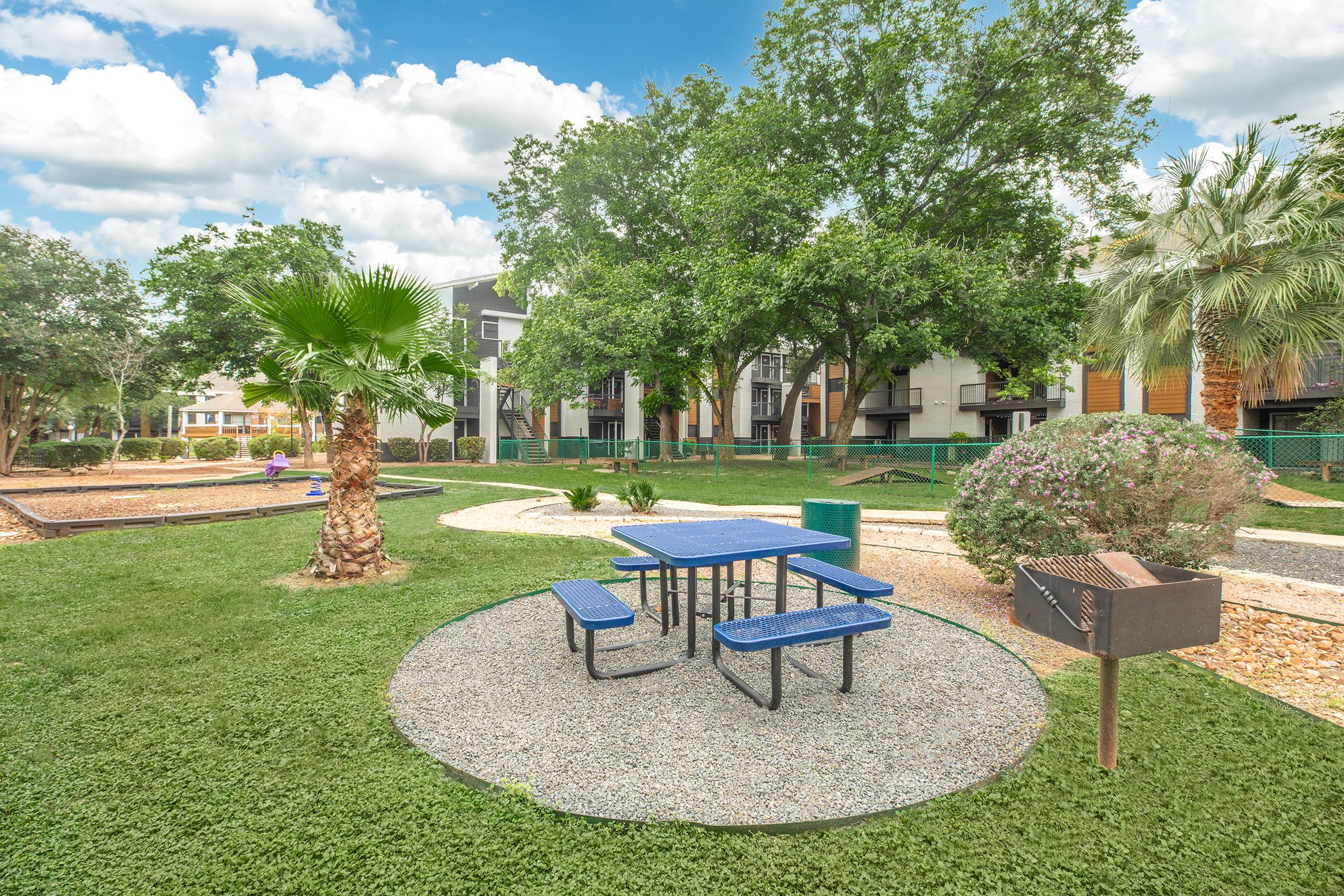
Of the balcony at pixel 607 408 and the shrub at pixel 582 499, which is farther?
the balcony at pixel 607 408

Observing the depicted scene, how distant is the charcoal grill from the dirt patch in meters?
5.88

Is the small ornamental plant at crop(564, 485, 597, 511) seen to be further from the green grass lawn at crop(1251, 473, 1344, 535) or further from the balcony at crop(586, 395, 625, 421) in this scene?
the balcony at crop(586, 395, 625, 421)

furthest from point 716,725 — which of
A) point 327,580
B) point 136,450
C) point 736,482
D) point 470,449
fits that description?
point 136,450

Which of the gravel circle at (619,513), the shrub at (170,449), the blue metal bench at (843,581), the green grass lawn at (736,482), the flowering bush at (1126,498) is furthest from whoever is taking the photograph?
the shrub at (170,449)

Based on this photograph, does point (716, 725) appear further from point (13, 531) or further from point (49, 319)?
point (49, 319)

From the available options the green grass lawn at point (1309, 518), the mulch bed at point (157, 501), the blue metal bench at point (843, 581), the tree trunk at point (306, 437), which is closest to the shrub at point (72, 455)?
the tree trunk at point (306, 437)

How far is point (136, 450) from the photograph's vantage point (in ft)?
113

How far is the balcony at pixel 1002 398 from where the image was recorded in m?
27.3

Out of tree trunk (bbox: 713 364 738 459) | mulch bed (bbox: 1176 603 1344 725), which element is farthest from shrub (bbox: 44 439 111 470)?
mulch bed (bbox: 1176 603 1344 725)

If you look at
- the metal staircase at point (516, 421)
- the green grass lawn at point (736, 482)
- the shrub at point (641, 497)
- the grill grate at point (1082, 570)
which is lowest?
the green grass lawn at point (736, 482)

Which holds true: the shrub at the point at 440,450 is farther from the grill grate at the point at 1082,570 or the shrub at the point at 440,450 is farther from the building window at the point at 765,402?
the grill grate at the point at 1082,570

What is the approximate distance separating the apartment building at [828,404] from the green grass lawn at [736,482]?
10.8 ft

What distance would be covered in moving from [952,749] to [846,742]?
503mm

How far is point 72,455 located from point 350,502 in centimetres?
2666
